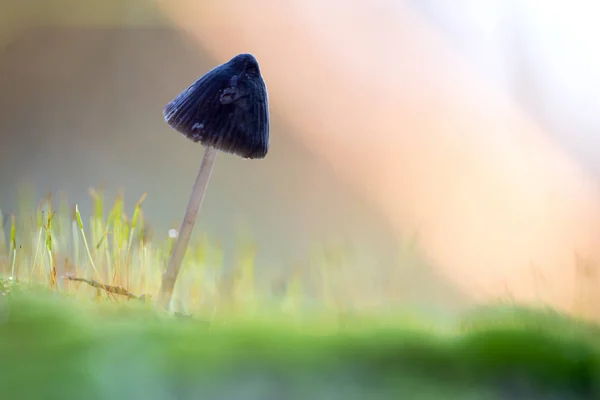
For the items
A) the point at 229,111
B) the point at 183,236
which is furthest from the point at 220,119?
the point at 183,236

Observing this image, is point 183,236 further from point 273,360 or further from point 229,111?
point 273,360

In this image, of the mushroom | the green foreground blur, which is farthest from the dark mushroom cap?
the green foreground blur

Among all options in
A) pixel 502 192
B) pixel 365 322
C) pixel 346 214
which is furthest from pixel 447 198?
pixel 365 322

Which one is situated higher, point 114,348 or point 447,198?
point 447,198

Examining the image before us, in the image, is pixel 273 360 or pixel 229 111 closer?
pixel 273 360

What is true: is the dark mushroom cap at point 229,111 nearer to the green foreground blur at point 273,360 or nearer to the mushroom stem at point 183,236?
the mushroom stem at point 183,236

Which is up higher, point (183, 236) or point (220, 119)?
point (220, 119)

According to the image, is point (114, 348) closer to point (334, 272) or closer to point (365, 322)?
point (365, 322)
